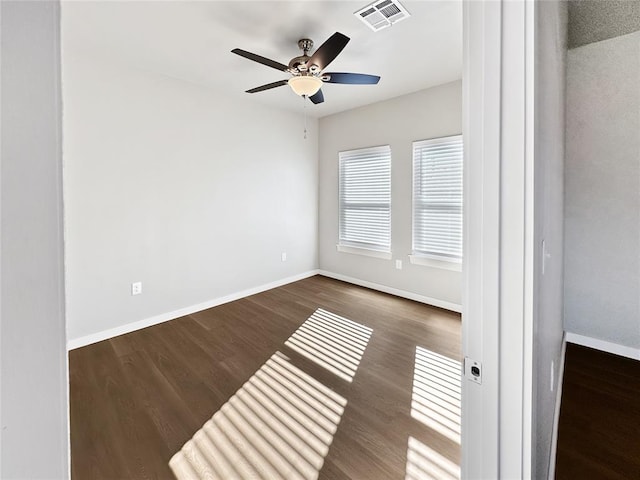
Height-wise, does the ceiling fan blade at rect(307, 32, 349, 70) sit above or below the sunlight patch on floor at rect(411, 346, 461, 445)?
above

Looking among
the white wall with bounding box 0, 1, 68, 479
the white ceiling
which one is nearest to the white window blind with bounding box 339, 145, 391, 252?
A: the white ceiling

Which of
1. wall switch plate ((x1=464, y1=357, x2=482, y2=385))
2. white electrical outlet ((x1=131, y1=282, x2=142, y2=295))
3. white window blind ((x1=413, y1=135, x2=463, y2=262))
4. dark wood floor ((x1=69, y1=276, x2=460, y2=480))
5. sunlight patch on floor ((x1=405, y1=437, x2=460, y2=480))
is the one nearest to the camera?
wall switch plate ((x1=464, y1=357, x2=482, y2=385))

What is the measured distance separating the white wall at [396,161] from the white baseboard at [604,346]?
105 cm

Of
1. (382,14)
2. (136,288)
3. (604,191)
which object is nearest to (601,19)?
(604,191)

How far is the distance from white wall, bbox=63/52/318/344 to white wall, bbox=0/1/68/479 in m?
3.00

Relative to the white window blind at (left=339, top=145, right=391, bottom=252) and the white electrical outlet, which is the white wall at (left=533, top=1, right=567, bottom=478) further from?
the white electrical outlet

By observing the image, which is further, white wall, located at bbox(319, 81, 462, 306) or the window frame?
the window frame

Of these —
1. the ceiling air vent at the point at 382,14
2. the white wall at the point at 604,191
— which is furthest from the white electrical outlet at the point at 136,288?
the white wall at the point at 604,191

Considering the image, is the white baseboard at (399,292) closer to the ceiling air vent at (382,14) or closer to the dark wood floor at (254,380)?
the dark wood floor at (254,380)

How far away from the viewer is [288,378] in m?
2.25

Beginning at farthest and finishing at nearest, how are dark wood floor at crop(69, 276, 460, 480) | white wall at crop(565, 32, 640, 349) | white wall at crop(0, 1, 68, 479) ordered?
white wall at crop(565, 32, 640, 349) < dark wood floor at crop(69, 276, 460, 480) < white wall at crop(0, 1, 68, 479)

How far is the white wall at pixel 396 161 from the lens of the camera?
3541 mm

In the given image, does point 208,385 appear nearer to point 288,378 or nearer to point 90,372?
point 288,378

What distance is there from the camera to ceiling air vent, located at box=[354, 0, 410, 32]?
208 cm
